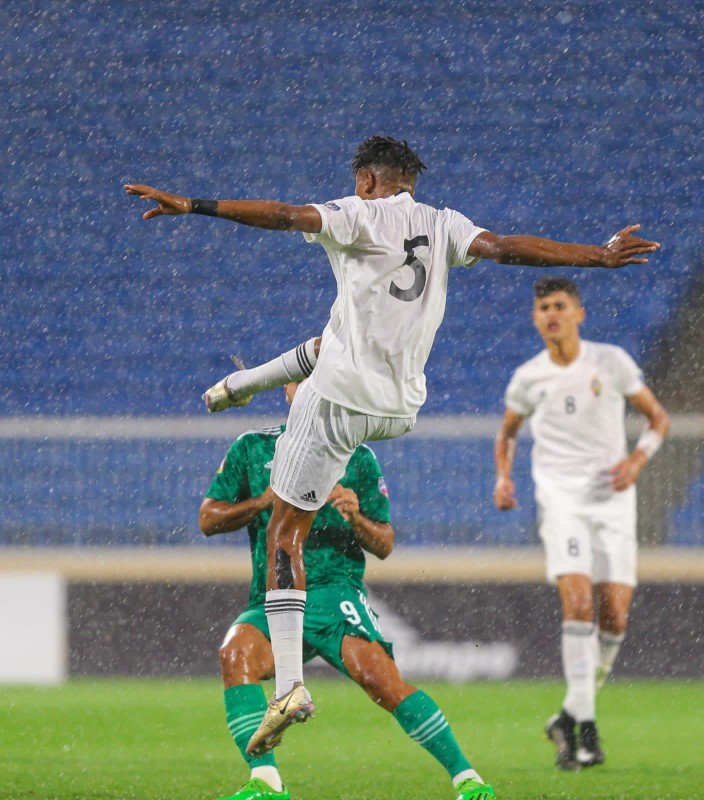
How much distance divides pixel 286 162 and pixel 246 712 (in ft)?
24.9

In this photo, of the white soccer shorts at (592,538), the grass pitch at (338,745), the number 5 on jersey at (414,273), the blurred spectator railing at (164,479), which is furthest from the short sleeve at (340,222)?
the blurred spectator railing at (164,479)

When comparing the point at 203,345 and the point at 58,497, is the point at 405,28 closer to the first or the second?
the point at 203,345

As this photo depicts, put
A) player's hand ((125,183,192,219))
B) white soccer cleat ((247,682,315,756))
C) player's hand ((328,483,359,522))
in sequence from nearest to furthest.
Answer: player's hand ((125,183,192,219)) → white soccer cleat ((247,682,315,756)) → player's hand ((328,483,359,522))

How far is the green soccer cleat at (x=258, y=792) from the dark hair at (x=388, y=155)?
1.64 m

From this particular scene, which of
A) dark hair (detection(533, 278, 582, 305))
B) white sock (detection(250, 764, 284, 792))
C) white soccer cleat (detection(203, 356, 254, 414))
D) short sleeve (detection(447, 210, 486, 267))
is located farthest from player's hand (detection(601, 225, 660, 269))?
dark hair (detection(533, 278, 582, 305))

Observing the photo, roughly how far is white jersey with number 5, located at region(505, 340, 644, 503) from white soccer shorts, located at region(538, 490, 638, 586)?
0.21 metres

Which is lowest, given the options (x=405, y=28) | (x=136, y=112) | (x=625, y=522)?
(x=625, y=522)

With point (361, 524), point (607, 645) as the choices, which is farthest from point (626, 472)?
point (361, 524)

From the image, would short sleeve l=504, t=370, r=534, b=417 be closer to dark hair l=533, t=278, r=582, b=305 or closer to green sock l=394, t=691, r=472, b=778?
dark hair l=533, t=278, r=582, b=305

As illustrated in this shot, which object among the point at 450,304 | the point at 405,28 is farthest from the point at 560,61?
the point at 450,304

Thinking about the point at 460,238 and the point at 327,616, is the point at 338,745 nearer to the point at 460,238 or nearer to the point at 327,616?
the point at 327,616

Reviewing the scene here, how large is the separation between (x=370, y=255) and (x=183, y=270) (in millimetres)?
7181

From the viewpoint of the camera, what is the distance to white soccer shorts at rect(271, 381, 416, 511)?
3.59 meters

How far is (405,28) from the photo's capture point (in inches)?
449
